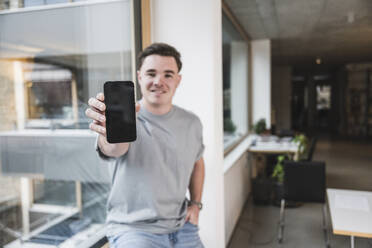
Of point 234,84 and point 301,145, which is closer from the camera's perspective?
point 301,145

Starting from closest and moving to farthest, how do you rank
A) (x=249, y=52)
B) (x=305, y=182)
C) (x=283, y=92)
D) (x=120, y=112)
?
(x=120, y=112) < (x=305, y=182) < (x=249, y=52) < (x=283, y=92)

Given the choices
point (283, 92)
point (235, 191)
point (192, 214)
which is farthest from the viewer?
point (283, 92)

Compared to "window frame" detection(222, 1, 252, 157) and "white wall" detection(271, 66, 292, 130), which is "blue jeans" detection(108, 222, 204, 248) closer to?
"window frame" detection(222, 1, 252, 157)

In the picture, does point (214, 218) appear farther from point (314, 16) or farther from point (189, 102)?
point (314, 16)

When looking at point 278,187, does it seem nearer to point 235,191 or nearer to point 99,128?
point 235,191

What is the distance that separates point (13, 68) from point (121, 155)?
0.66 meters

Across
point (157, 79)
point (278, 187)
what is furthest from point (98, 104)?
point (278, 187)

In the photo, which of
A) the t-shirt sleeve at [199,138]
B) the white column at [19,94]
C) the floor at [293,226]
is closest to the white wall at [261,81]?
the floor at [293,226]

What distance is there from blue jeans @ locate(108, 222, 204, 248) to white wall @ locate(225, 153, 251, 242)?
1722 millimetres

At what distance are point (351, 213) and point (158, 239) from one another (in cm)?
Answer: 160

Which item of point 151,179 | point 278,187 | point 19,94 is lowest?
point 278,187

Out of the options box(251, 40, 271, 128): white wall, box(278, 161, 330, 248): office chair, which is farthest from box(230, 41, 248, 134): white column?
box(278, 161, 330, 248): office chair

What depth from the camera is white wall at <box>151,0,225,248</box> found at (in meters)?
2.24

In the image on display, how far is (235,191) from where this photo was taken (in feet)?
13.2
